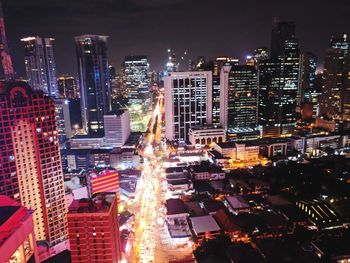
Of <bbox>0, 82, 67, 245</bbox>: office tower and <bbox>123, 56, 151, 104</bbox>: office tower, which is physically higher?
<bbox>123, 56, 151, 104</bbox>: office tower

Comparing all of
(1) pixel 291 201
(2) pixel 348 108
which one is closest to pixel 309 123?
(2) pixel 348 108

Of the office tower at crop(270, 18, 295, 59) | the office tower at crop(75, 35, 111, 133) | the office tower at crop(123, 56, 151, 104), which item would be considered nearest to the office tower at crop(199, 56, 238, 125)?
the office tower at crop(270, 18, 295, 59)

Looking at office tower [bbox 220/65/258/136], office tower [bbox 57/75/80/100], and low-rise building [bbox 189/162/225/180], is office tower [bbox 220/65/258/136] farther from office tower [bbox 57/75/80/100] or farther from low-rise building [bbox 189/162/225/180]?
office tower [bbox 57/75/80/100]

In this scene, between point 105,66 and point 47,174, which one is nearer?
point 47,174

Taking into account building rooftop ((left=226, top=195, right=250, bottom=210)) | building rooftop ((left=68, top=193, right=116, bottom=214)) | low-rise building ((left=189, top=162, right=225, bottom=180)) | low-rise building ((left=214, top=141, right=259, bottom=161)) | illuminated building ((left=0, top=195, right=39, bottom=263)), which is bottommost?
building rooftop ((left=226, top=195, right=250, bottom=210))

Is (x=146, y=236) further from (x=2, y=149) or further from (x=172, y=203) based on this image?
(x=2, y=149)

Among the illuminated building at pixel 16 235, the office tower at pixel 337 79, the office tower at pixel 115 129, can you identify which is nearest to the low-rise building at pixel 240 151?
the office tower at pixel 115 129

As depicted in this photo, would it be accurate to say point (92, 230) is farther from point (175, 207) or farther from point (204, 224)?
point (175, 207)

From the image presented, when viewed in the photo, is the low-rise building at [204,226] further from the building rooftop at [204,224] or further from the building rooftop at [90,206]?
the building rooftop at [90,206]
